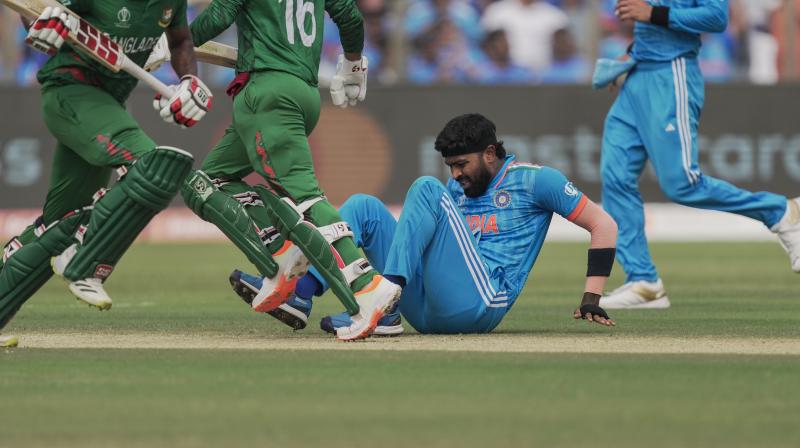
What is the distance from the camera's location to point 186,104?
6281 millimetres

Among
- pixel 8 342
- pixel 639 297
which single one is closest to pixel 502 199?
pixel 8 342

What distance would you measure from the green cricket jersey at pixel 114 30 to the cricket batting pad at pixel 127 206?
589 millimetres

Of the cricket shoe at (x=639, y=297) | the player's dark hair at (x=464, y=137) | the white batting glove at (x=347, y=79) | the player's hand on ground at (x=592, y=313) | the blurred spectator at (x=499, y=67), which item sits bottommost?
the cricket shoe at (x=639, y=297)

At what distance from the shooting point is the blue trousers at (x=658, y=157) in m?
8.84

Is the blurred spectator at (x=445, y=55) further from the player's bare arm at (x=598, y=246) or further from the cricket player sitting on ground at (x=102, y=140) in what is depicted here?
the player's bare arm at (x=598, y=246)

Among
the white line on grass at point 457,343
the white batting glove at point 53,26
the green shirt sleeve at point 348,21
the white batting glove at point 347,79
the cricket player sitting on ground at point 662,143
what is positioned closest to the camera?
the white batting glove at point 53,26

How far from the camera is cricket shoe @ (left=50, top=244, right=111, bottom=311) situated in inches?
240

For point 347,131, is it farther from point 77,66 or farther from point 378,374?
point 378,374

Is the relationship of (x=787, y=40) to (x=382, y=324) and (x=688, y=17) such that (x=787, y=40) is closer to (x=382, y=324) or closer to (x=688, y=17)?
(x=688, y=17)

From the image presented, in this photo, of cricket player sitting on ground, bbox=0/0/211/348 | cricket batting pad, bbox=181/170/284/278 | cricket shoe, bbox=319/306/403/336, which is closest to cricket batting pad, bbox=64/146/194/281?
cricket player sitting on ground, bbox=0/0/211/348

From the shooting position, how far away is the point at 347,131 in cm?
1708

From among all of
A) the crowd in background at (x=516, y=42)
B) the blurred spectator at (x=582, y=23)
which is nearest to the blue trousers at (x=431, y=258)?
the crowd in background at (x=516, y=42)

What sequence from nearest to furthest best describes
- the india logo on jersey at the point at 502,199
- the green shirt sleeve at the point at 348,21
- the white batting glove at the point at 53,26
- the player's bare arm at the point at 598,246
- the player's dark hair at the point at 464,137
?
the white batting glove at the point at 53,26, the player's bare arm at the point at 598,246, the player's dark hair at the point at 464,137, the india logo on jersey at the point at 502,199, the green shirt sleeve at the point at 348,21

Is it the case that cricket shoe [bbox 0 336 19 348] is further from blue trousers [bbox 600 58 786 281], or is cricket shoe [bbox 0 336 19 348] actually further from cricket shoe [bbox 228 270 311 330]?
blue trousers [bbox 600 58 786 281]
